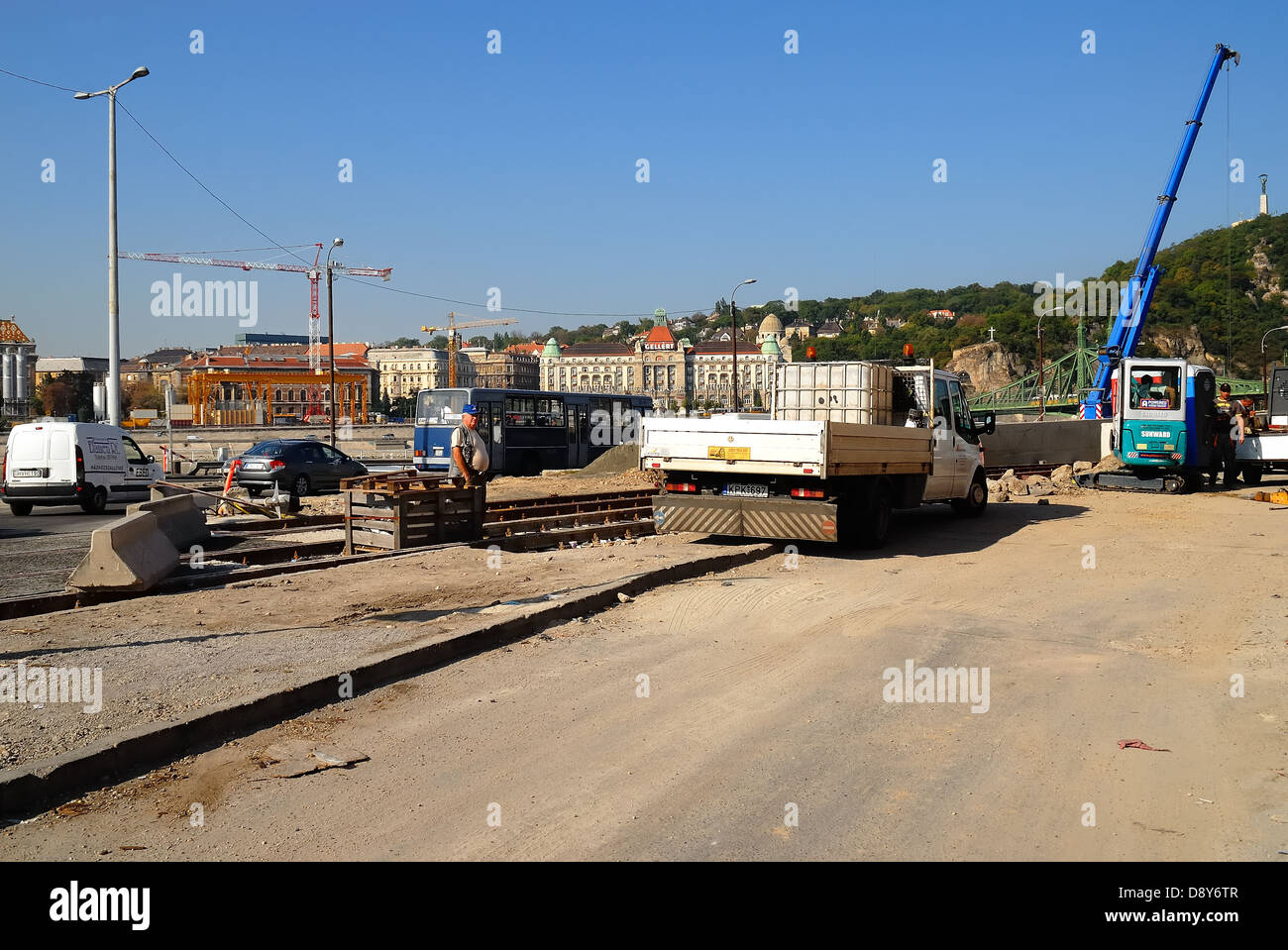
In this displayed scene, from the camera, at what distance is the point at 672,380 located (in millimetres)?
161000

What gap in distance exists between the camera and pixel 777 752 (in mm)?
5711

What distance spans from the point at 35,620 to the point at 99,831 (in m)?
4.79

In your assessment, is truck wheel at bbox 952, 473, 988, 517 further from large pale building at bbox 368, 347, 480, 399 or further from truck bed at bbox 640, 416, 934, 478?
large pale building at bbox 368, 347, 480, 399

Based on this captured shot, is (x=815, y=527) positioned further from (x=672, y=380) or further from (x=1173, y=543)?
(x=672, y=380)

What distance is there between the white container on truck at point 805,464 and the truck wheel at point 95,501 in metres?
13.7

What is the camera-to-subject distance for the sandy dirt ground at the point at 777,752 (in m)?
4.50

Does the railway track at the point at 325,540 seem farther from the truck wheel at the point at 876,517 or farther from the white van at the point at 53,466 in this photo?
the white van at the point at 53,466

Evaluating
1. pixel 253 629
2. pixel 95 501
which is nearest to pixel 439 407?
pixel 95 501

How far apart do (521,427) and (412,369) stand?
5908 inches

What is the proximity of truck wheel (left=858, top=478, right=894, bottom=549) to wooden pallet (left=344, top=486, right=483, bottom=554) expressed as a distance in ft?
17.5

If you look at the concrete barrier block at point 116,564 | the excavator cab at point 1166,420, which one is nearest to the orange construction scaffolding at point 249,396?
the excavator cab at point 1166,420

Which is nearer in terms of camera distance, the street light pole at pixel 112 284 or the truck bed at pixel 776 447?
the truck bed at pixel 776 447

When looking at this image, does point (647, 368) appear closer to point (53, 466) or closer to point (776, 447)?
point (53, 466)
